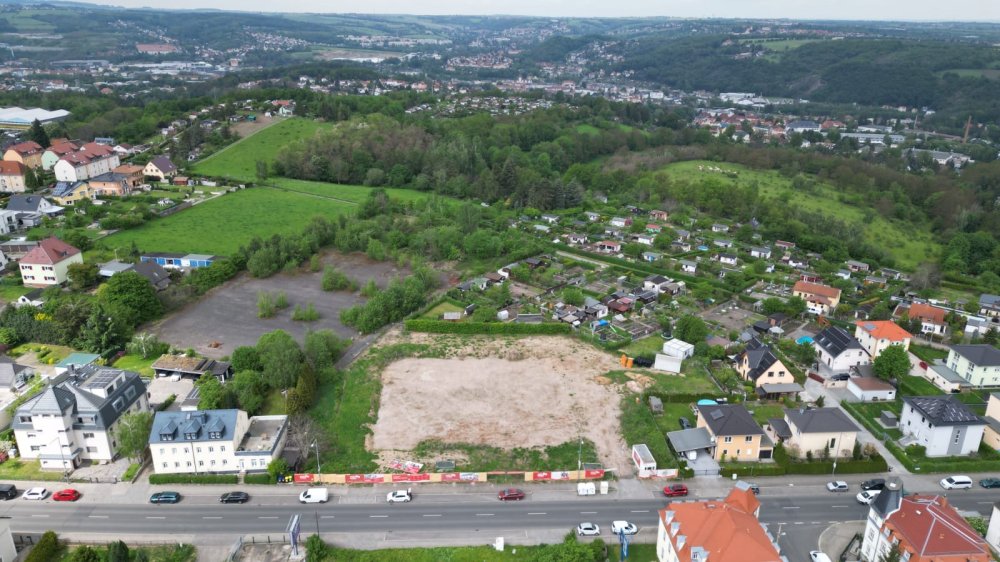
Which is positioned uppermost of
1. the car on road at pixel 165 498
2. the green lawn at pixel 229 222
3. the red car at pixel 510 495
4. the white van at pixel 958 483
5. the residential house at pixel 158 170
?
the residential house at pixel 158 170

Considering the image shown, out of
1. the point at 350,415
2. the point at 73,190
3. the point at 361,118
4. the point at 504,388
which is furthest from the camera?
the point at 361,118

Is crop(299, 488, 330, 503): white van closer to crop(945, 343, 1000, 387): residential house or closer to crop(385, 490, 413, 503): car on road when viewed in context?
crop(385, 490, 413, 503): car on road

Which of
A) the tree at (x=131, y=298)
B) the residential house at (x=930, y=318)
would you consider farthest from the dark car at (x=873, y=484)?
the tree at (x=131, y=298)

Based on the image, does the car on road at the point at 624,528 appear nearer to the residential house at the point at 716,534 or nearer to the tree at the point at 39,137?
the residential house at the point at 716,534

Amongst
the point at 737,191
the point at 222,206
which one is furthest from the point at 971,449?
the point at 222,206

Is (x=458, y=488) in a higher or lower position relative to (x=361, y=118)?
lower

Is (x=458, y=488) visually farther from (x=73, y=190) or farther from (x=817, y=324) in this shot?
(x=73, y=190)

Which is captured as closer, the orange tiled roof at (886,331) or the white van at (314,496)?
the white van at (314,496)
